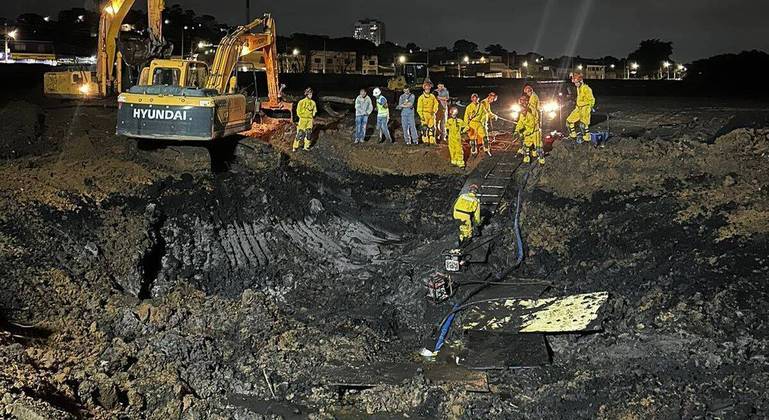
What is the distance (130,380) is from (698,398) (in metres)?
6.30

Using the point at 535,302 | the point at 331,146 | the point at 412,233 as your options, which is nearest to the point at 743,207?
the point at 535,302

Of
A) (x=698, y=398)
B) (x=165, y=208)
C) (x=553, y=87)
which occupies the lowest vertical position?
(x=698, y=398)

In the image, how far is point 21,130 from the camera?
646 inches

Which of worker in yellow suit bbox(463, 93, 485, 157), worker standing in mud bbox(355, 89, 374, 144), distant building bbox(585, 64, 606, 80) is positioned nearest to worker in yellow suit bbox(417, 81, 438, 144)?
worker standing in mud bbox(355, 89, 374, 144)

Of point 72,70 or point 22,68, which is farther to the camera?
point 22,68

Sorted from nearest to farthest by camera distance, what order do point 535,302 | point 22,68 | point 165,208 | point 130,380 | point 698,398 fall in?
point 698,398 → point 130,380 → point 535,302 → point 165,208 → point 22,68

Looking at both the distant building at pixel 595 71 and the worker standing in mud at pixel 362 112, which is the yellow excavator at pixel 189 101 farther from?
the distant building at pixel 595 71

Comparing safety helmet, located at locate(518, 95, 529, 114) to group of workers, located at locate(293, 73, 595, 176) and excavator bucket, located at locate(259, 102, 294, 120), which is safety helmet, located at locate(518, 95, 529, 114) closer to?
group of workers, located at locate(293, 73, 595, 176)

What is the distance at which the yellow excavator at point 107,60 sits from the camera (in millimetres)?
15828

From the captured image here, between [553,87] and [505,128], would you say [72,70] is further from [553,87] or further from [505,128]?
[553,87]

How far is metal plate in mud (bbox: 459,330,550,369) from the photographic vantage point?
29.3 feet

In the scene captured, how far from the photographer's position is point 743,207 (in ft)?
37.4

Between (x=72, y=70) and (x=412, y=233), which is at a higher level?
(x=72, y=70)

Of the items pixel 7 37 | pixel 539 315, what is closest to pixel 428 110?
pixel 539 315
